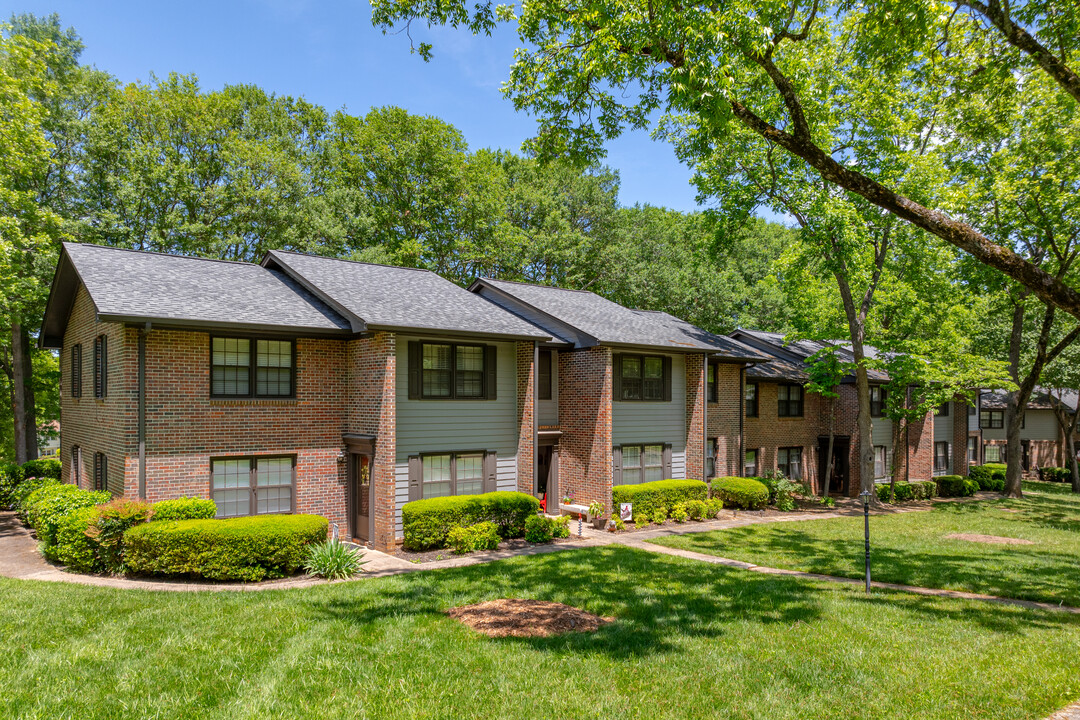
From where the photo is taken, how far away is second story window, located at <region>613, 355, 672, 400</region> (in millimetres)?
20250

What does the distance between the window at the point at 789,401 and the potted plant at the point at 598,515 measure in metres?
12.7

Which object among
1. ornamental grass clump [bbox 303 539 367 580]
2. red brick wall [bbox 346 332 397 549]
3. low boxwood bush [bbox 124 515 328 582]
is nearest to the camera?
low boxwood bush [bbox 124 515 328 582]

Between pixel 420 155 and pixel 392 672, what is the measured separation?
32648 millimetres

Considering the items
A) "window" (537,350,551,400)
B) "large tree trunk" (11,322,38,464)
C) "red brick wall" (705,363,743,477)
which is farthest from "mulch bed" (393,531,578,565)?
"large tree trunk" (11,322,38,464)

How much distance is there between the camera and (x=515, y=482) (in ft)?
57.4

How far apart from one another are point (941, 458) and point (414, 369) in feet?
101

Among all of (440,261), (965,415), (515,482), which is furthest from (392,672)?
(965,415)

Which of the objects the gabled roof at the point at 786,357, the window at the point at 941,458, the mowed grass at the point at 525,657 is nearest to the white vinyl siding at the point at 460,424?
the mowed grass at the point at 525,657

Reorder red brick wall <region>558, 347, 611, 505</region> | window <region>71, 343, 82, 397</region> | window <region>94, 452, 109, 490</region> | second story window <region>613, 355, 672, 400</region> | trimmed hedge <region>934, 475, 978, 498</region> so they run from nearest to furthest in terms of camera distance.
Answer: window <region>94, 452, 109, 490</region> < window <region>71, 343, 82, 397</region> < red brick wall <region>558, 347, 611, 505</region> < second story window <region>613, 355, 672, 400</region> < trimmed hedge <region>934, 475, 978, 498</region>

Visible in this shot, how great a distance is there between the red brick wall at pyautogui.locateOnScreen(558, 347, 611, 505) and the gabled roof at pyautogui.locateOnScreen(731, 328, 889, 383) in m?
9.43

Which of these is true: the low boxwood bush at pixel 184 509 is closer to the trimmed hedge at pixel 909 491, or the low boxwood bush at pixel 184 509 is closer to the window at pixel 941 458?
the trimmed hedge at pixel 909 491

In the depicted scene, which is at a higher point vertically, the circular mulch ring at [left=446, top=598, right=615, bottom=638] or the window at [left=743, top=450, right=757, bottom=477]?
the circular mulch ring at [left=446, top=598, right=615, bottom=638]

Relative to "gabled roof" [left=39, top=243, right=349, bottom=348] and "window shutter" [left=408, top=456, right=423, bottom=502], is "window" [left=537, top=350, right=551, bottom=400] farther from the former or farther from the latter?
"gabled roof" [left=39, top=243, right=349, bottom=348]

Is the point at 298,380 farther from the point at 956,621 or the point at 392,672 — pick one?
the point at 956,621
